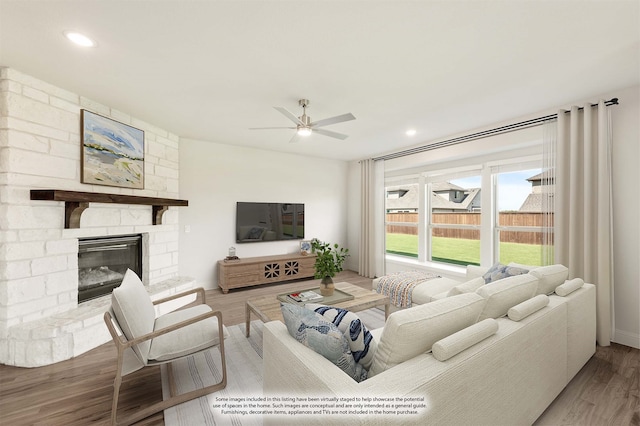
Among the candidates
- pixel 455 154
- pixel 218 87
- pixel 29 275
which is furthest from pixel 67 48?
pixel 455 154

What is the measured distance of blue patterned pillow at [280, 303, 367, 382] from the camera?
1.19m

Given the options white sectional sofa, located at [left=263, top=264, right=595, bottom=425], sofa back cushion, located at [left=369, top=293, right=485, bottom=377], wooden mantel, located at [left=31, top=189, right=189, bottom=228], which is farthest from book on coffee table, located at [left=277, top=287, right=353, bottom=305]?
wooden mantel, located at [left=31, top=189, right=189, bottom=228]

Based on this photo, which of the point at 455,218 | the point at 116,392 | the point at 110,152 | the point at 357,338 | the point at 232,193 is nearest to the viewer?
the point at 357,338

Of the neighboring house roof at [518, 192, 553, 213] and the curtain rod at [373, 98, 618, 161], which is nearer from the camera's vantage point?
the curtain rod at [373, 98, 618, 161]

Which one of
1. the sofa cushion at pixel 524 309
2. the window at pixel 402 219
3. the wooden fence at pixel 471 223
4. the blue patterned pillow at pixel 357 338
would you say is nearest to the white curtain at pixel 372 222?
the window at pixel 402 219

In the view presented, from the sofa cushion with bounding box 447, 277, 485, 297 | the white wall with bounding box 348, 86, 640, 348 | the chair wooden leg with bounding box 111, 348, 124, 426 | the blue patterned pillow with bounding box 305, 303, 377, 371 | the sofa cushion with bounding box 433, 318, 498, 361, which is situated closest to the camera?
the sofa cushion with bounding box 433, 318, 498, 361

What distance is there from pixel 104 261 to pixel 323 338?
10.6 feet

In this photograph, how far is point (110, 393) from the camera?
1935 millimetres

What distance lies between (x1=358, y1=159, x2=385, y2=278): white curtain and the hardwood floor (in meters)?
3.19

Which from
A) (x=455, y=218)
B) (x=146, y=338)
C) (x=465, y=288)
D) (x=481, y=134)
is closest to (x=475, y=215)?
(x=455, y=218)

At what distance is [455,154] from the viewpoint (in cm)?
408

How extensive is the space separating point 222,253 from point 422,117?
3701 millimetres

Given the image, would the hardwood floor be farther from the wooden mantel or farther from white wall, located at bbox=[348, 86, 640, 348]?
the wooden mantel

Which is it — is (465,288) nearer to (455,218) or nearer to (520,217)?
(520,217)
